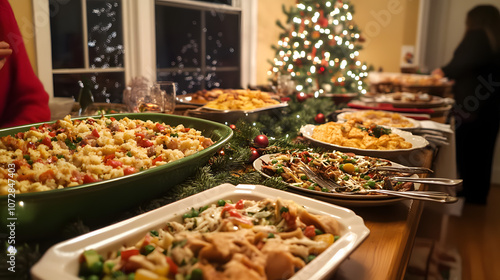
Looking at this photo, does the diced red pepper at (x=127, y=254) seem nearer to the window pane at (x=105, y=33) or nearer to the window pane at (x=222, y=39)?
the window pane at (x=105, y=33)

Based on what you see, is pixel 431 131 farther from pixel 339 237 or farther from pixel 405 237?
pixel 339 237

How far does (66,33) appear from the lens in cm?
289

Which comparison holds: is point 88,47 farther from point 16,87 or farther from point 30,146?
point 30,146

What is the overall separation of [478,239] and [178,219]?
3535mm

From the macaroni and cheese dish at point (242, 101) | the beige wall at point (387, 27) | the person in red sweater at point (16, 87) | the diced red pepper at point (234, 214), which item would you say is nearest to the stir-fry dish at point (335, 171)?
the diced red pepper at point (234, 214)

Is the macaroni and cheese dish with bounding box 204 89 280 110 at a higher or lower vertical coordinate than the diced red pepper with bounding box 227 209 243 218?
higher

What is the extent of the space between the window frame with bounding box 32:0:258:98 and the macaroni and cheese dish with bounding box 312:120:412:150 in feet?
6.72

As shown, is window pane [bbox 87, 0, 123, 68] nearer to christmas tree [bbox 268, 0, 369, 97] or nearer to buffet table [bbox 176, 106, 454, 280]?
christmas tree [bbox 268, 0, 369, 97]

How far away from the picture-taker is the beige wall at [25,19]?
2502mm

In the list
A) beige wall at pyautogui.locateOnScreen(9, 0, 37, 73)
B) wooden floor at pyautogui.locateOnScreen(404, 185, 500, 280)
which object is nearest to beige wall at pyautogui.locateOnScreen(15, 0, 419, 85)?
wooden floor at pyautogui.locateOnScreen(404, 185, 500, 280)

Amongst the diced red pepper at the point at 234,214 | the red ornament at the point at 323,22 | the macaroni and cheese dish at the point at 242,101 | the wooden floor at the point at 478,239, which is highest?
the red ornament at the point at 323,22

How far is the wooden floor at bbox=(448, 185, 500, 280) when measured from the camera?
2941 mm

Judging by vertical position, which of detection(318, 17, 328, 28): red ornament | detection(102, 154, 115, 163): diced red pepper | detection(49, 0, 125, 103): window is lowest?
detection(102, 154, 115, 163): diced red pepper

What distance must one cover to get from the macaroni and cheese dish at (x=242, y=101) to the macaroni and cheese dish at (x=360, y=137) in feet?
1.26
